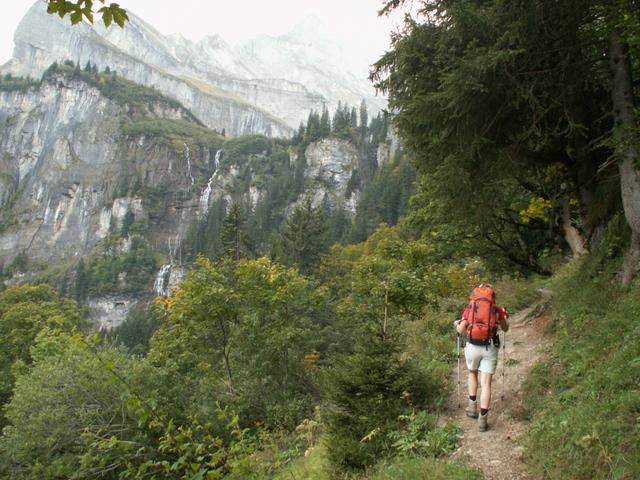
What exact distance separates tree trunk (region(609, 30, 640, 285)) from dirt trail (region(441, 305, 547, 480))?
2116mm

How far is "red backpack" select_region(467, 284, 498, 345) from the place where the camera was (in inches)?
238

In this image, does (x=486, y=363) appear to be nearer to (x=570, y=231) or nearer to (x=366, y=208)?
(x=570, y=231)

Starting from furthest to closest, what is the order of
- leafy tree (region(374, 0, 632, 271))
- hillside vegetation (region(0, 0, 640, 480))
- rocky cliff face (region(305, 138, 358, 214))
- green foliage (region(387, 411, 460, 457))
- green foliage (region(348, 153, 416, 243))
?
rocky cliff face (region(305, 138, 358, 214)) → green foliage (region(348, 153, 416, 243)) → leafy tree (region(374, 0, 632, 271)) → green foliage (region(387, 411, 460, 457)) → hillside vegetation (region(0, 0, 640, 480))

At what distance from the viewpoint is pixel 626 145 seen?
6.17 meters

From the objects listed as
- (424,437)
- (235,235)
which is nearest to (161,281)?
(235,235)

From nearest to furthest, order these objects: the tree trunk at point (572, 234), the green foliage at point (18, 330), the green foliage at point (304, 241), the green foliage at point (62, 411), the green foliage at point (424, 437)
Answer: the green foliage at point (424, 437) → the tree trunk at point (572, 234) → the green foliage at point (62, 411) → the green foliage at point (18, 330) → the green foliage at point (304, 241)

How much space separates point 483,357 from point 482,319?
46 cm

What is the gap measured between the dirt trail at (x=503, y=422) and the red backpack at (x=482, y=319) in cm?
104

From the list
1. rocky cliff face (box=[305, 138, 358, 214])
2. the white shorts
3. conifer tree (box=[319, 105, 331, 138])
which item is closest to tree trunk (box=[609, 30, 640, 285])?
the white shorts

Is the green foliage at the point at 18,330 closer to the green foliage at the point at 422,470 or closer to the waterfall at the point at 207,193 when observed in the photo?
the green foliage at the point at 422,470

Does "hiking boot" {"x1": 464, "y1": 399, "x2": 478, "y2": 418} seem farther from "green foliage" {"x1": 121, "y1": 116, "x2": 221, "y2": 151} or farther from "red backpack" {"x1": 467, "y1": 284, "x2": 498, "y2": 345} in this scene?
"green foliage" {"x1": 121, "y1": 116, "x2": 221, "y2": 151}

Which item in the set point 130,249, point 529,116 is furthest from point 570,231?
point 130,249

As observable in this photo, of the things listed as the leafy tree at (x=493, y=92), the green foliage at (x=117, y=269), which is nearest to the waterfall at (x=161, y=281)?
the green foliage at (x=117, y=269)

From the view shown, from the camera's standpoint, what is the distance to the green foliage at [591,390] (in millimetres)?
4297
